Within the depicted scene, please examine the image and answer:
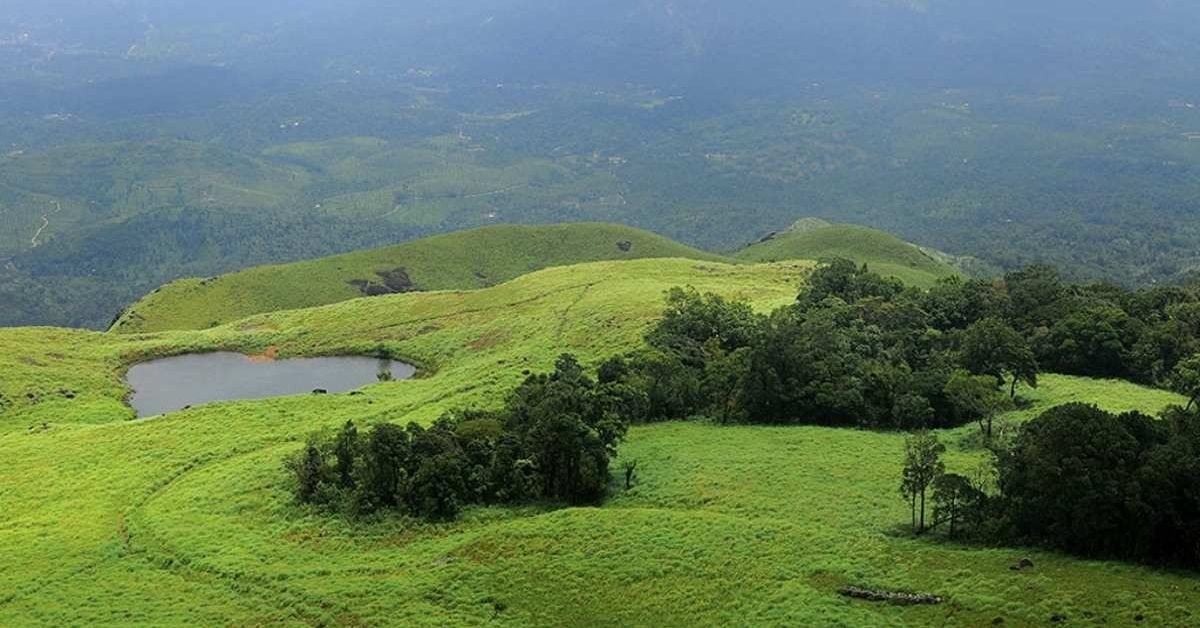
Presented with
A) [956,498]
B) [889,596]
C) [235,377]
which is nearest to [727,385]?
[956,498]

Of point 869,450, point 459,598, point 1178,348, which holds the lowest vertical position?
point 459,598

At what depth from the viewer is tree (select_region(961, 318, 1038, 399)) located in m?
77.9

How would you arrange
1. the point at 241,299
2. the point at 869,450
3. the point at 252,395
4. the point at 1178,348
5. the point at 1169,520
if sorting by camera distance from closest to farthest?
the point at 1169,520 → the point at 869,450 → the point at 1178,348 → the point at 252,395 → the point at 241,299

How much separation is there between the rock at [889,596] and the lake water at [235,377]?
219 feet

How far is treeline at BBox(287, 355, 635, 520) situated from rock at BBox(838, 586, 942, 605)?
2022 cm

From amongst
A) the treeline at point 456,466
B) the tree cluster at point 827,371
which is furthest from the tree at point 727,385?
the treeline at point 456,466

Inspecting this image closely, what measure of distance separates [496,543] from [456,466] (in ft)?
26.8

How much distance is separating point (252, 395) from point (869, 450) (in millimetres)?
62077

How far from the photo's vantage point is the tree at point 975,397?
234ft

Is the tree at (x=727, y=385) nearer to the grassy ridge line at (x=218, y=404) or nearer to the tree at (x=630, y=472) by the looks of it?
the tree at (x=630, y=472)

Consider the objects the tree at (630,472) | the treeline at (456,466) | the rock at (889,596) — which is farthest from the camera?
the tree at (630,472)

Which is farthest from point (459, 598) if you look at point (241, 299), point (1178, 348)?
point (241, 299)

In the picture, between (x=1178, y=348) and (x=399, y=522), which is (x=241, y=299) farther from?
(x=1178, y=348)

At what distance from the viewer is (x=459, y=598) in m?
47.6
